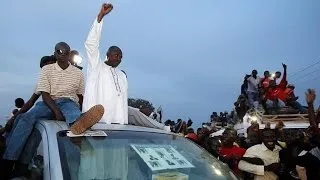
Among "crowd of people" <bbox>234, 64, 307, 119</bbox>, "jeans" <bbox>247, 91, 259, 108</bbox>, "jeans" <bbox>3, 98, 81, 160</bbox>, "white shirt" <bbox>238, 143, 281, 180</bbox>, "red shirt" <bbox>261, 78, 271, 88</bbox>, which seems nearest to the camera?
"jeans" <bbox>3, 98, 81, 160</bbox>

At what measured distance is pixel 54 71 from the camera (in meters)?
3.86

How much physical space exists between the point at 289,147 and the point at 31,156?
4152 mm

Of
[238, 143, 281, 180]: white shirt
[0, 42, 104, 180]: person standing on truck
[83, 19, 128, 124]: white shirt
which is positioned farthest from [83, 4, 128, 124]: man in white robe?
[238, 143, 281, 180]: white shirt

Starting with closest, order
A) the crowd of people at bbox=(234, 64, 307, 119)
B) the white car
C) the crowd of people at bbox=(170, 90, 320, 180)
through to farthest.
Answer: the white car → the crowd of people at bbox=(170, 90, 320, 180) → the crowd of people at bbox=(234, 64, 307, 119)

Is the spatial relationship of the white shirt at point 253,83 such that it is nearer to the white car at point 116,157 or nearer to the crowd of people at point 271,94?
the crowd of people at point 271,94

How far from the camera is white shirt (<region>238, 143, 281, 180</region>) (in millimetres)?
4715

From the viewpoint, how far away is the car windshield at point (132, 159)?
260 centimetres

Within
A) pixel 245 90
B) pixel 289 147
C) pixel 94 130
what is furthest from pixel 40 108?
pixel 245 90

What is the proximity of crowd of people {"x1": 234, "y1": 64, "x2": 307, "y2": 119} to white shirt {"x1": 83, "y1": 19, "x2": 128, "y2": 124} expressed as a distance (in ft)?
27.8

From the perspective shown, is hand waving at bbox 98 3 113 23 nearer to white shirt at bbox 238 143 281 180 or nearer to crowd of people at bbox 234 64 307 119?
white shirt at bbox 238 143 281 180

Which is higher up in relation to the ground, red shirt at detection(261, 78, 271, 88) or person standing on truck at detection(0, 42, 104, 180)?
red shirt at detection(261, 78, 271, 88)

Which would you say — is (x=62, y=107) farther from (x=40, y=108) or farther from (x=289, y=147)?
(x=289, y=147)

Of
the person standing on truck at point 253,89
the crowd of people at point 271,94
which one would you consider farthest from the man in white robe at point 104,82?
the person standing on truck at point 253,89

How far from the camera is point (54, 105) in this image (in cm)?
354
